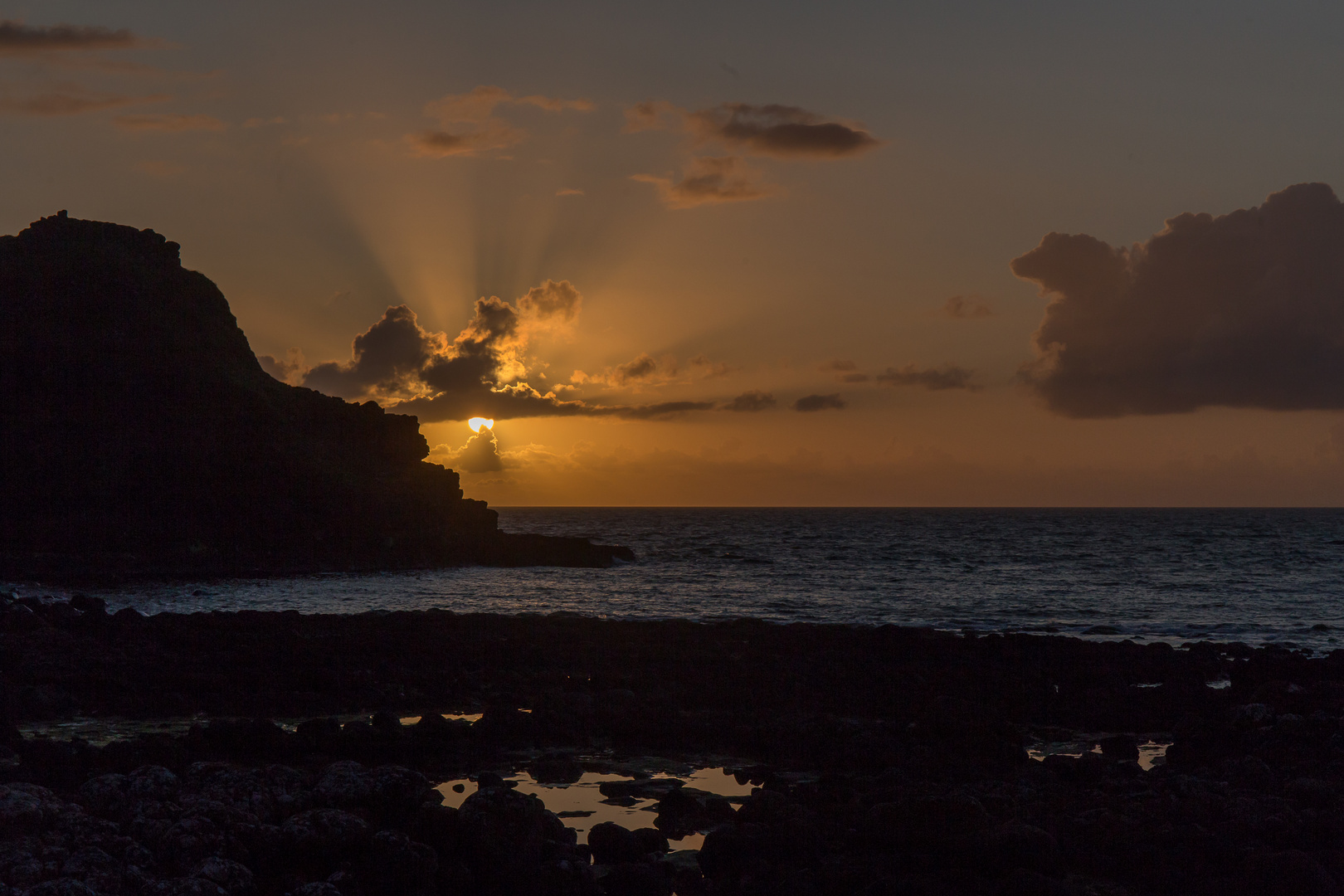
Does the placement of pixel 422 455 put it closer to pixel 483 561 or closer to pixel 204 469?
pixel 483 561

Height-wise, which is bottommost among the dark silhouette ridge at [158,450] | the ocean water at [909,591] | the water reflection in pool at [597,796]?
the ocean water at [909,591]

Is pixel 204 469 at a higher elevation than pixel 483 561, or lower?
higher

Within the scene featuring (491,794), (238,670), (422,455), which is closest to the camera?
(491,794)

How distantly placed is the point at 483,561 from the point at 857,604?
33944 mm

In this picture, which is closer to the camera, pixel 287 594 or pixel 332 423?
pixel 287 594

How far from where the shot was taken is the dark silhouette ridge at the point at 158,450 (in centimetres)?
5359

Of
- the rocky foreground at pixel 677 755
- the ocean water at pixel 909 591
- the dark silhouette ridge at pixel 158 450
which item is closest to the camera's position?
the rocky foreground at pixel 677 755

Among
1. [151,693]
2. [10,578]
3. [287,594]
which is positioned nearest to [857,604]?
[287,594]

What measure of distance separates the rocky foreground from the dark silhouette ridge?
1217 inches

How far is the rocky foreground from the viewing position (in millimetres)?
9148

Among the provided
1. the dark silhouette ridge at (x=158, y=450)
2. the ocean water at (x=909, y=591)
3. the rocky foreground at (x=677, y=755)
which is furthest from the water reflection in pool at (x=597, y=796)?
the dark silhouette ridge at (x=158, y=450)

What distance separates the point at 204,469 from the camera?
57.8 meters

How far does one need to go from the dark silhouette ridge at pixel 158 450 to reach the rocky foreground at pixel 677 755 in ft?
101

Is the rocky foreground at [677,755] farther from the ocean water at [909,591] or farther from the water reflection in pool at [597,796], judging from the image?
the ocean water at [909,591]
